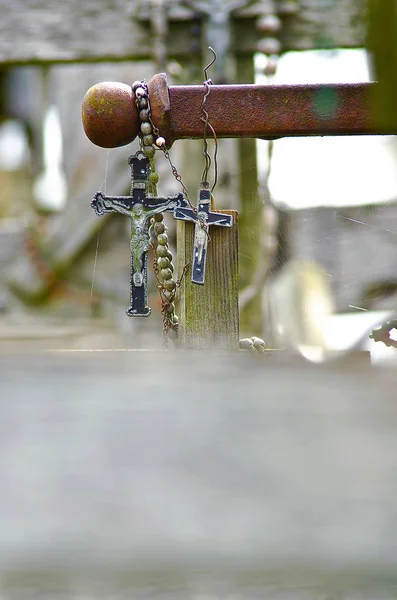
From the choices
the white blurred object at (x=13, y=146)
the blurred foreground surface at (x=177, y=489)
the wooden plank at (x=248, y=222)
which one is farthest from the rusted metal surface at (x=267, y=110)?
the white blurred object at (x=13, y=146)

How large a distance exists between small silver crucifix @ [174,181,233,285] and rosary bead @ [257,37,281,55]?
216cm

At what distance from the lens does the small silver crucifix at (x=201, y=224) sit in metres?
1.04

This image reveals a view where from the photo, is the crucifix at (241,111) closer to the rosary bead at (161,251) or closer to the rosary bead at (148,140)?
the rosary bead at (148,140)

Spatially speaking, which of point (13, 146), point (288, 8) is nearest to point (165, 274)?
point (288, 8)

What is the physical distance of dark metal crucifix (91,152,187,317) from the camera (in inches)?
41.9

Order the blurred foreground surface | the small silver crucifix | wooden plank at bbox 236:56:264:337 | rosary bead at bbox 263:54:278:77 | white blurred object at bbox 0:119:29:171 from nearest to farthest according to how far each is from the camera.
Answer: the blurred foreground surface, the small silver crucifix, wooden plank at bbox 236:56:264:337, rosary bead at bbox 263:54:278:77, white blurred object at bbox 0:119:29:171

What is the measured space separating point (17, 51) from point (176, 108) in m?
2.50

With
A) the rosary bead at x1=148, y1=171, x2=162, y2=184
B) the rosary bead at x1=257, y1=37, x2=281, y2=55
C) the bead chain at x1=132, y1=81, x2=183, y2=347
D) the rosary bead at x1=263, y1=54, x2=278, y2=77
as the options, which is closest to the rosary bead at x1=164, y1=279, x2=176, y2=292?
the bead chain at x1=132, y1=81, x2=183, y2=347

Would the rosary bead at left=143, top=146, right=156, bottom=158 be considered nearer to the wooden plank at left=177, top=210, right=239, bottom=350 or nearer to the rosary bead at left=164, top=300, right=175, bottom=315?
the wooden plank at left=177, top=210, right=239, bottom=350

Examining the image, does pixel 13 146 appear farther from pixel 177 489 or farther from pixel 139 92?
pixel 177 489

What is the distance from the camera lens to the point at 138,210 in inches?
42.3

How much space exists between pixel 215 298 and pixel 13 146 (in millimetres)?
8291

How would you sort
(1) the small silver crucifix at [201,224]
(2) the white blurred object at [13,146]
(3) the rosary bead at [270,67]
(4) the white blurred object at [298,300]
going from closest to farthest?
(1) the small silver crucifix at [201,224] < (4) the white blurred object at [298,300] < (3) the rosary bead at [270,67] < (2) the white blurred object at [13,146]

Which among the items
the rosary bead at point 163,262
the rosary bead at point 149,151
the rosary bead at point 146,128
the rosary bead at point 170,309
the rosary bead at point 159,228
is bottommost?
the rosary bead at point 170,309
